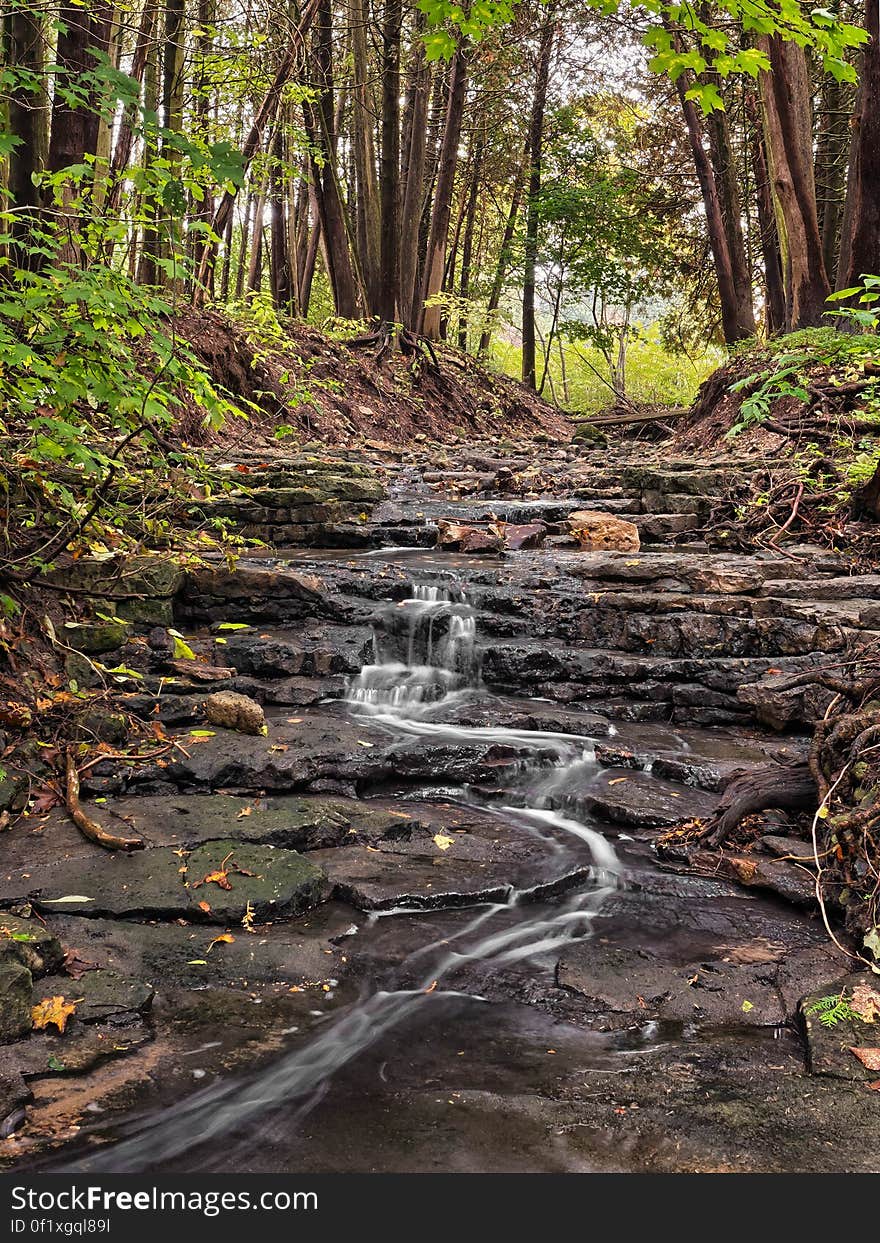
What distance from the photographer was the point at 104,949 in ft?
12.3

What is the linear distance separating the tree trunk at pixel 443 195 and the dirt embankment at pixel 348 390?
0.90 m

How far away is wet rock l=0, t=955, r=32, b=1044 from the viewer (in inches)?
121

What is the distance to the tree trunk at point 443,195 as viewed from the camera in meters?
19.1

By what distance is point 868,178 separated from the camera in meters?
11.1

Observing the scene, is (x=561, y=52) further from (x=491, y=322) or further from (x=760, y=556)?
(x=760, y=556)

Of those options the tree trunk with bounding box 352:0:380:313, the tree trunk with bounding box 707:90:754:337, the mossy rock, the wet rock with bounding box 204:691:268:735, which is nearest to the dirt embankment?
the mossy rock

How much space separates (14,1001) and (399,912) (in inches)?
70.1

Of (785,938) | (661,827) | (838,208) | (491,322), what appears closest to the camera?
(785,938)

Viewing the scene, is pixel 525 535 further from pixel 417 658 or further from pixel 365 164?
pixel 365 164

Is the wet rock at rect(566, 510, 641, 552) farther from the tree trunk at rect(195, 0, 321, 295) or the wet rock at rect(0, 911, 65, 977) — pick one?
the wet rock at rect(0, 911, 65, 977)

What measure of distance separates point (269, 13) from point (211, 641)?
6.96m

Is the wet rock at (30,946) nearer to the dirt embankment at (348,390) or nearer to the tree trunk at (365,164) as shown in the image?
the dirt embankment at (348,390)

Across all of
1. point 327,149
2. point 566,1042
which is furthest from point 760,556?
point 327,149

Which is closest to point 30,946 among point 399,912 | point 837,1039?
point 399,912
